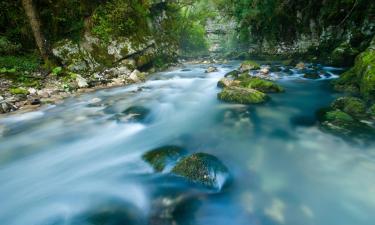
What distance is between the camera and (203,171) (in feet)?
12.1

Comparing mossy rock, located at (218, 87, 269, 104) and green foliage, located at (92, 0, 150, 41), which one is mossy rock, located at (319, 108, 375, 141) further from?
green foliage, located at (92, 0, 150, 41)

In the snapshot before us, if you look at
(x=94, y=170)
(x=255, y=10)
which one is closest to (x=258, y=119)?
(x=94, y=170)

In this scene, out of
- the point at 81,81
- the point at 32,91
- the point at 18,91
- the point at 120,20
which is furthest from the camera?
the point at 120,20

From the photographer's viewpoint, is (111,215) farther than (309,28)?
No

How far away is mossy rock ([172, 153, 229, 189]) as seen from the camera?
143 inches

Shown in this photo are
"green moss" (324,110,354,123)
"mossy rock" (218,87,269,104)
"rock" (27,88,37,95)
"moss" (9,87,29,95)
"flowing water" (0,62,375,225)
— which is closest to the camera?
"flowing water" (0,62,375,225)

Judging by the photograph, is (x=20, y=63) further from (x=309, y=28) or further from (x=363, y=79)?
(x=309, y=28)

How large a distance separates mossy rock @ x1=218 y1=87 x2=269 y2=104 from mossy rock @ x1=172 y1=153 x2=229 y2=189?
3386 mm

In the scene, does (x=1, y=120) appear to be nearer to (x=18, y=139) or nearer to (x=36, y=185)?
(x=18, y=139)

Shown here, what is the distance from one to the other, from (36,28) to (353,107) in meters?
10.3

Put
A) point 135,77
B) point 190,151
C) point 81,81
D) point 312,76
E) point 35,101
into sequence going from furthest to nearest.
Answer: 1. point 135,77
2. point 312,76
3. point 81,81
4. point 35,101
5. point 190,151

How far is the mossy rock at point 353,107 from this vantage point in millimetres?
5594

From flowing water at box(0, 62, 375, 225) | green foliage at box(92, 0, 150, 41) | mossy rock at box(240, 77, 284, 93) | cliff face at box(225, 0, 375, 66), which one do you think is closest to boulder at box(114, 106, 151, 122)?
flowing water at box(0, 62, 375, 225)

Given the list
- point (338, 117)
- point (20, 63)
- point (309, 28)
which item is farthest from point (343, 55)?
point (20, 63)
